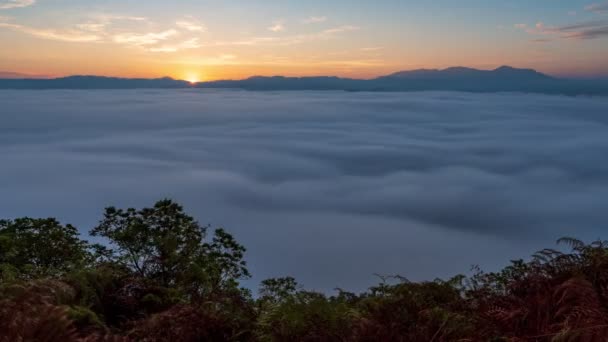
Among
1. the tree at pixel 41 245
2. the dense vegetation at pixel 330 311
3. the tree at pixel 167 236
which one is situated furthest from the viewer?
the tree at pixel 167 236

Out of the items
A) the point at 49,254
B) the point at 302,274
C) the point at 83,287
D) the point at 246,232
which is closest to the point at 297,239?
the point at 246,232

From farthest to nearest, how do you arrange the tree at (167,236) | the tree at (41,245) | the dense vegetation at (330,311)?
the tree at (167,236)
the tree at (41,245)
the dense vegetation at (330,311)

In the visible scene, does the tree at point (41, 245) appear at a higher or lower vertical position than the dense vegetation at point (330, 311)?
lower

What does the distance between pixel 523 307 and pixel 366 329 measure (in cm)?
201

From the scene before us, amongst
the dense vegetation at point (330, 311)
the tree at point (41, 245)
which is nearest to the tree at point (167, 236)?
the tree at point (41, 245)

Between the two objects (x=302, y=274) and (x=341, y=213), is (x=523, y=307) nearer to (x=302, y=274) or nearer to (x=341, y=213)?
(x=302, y=274)

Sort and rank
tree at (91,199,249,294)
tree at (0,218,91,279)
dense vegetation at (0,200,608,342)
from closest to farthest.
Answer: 1. dense vegetation at (0,200,608,342)
2. tree at (0,218,91,279)
3. tree at (91,199,249,294)

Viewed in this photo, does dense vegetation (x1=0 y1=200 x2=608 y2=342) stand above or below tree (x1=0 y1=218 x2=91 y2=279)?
above

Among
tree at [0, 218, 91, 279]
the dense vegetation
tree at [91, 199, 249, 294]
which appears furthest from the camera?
tree at [91, 199, 249, 294]

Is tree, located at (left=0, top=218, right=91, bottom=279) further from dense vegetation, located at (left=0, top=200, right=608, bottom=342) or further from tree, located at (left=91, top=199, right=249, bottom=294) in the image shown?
dense vegetation, located at (left=0, top=200, right=608, bottom=342)

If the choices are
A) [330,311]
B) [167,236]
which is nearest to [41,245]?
[167,236]

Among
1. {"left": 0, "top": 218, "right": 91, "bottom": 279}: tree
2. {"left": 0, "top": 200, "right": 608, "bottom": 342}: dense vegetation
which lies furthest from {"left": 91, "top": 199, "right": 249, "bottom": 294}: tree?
{"left": 0, "top": 200, "right": 608, "bottom": 342}: dense vegetation

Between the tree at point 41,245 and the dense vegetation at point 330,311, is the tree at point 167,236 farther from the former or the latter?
the dense vegetation at point 330,311

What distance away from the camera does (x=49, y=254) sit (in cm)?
1791
